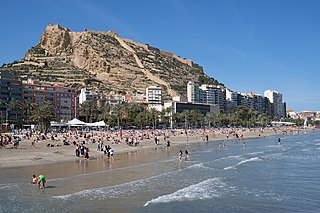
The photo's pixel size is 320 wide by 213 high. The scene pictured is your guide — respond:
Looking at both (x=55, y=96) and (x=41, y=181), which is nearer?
(x=41, y=181)

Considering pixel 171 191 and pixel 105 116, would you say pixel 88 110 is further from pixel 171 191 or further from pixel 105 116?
pixel 171 191

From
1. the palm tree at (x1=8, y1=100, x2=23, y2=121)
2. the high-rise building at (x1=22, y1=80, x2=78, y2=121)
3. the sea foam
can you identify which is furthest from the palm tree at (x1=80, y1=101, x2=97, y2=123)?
the sea foam

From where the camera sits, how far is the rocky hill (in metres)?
140

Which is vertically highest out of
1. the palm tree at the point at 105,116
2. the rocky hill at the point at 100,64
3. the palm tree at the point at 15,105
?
the rocky hill at the point at 100,64

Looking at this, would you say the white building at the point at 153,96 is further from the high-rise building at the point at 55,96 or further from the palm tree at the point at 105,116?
the high-rise building at the point at 55,96

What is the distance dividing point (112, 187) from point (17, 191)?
4.59 meters

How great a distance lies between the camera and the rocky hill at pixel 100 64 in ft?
459

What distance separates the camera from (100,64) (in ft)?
504

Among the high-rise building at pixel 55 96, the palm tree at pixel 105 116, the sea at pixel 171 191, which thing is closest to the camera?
the sea at pixel 171 191

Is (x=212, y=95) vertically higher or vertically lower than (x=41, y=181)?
higher

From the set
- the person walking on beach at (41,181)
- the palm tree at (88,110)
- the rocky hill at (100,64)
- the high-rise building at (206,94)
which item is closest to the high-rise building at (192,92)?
the high-rise building at (206,94)

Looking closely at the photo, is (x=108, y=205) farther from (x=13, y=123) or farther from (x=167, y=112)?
(x=167, y=112)

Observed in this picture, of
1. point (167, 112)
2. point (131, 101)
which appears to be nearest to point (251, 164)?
point (167, 112)

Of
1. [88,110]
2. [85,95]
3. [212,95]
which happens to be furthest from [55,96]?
[212,95]
